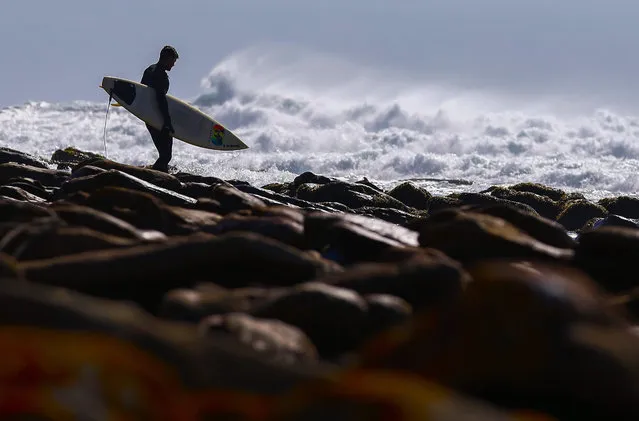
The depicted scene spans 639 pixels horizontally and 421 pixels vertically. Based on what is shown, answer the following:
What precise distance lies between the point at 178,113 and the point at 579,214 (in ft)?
27.4

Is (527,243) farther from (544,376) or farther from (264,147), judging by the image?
(264,147)

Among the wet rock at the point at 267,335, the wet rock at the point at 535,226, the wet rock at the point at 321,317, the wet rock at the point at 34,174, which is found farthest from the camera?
the wet rock at the point at 34,174

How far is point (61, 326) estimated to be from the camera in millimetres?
2090

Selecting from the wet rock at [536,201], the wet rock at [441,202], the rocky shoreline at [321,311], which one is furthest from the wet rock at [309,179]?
the rocky shoreline at [321,311]

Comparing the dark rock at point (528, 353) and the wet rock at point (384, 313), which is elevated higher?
the dark rock at point (528, 353)

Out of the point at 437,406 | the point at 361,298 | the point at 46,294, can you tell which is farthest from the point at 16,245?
the point at 437,406

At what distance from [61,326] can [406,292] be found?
6.08 ft

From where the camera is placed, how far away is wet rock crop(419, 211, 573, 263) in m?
4.71

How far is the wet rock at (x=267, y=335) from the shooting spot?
2.82m

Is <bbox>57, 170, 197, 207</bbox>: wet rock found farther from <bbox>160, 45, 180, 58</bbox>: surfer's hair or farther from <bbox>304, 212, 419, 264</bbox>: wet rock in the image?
<bbox>160, 45, 180, 58</bbox>: surfer's hair

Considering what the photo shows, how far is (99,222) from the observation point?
500 cm

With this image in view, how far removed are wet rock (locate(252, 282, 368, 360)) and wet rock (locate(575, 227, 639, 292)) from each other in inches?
69.6

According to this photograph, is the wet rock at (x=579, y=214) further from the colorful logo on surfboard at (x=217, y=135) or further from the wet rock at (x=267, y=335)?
the wet rock at (x=267, y=335)

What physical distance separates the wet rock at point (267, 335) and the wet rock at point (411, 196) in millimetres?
15688
